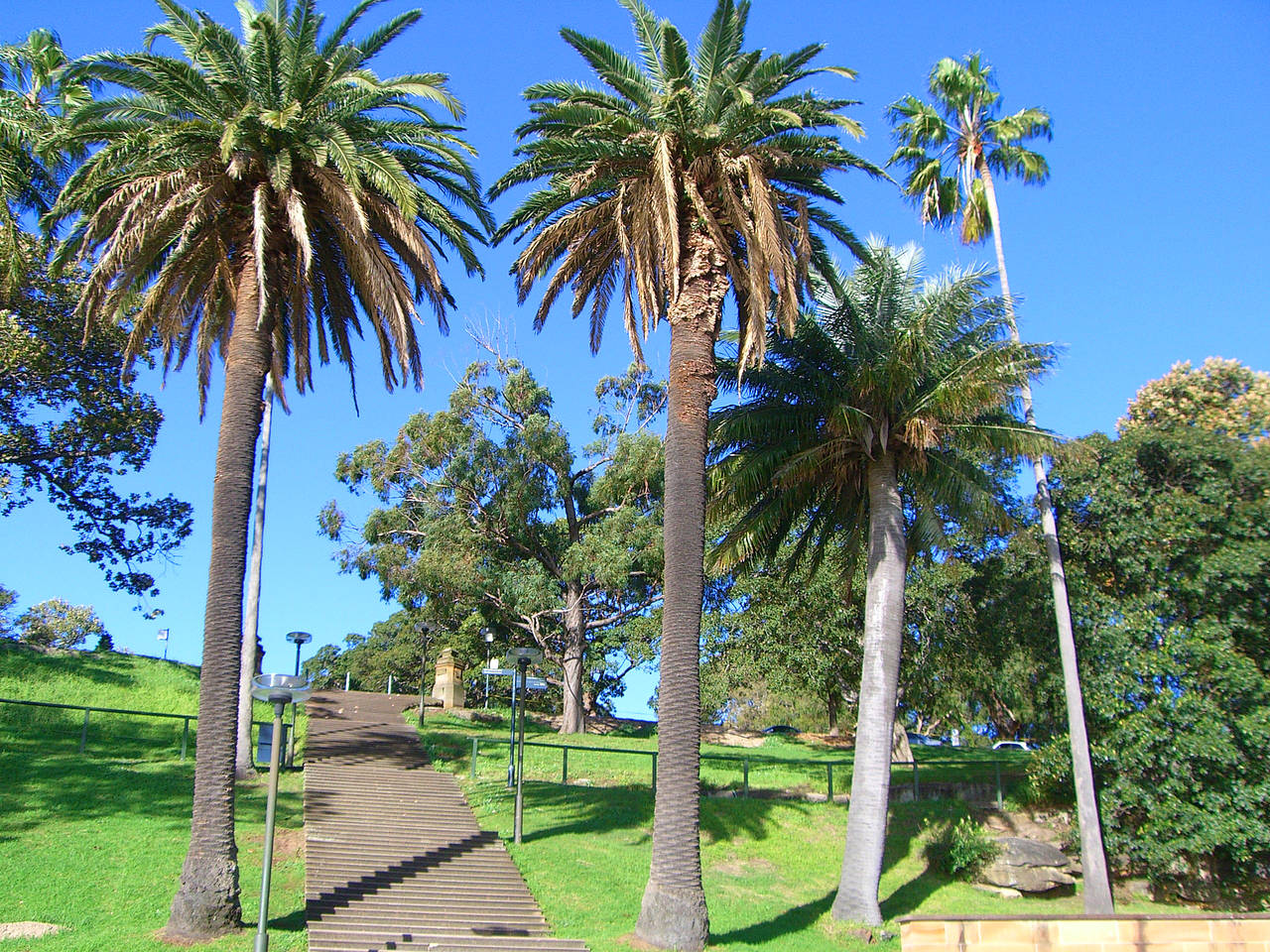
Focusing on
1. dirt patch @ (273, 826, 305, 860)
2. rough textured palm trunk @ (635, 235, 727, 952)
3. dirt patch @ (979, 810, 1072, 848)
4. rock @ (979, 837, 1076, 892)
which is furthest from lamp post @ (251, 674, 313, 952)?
dirt patch @ (979, 810, 1072, 848)

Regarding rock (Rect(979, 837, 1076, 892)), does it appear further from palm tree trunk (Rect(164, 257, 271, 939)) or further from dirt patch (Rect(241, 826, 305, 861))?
palm tree trunk (Rect(164, 257, 271, 939))

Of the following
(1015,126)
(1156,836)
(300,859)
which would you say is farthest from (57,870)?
(1015,126)

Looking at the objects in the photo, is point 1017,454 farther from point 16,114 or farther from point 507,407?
point 16,114

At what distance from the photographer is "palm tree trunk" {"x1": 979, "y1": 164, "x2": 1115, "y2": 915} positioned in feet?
61.3

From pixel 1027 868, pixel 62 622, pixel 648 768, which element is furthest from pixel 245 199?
pixel 62 622

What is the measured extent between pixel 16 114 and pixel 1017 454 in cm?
2441

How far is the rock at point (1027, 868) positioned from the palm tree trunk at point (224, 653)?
47.2 ft

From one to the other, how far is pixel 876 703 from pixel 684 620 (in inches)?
196

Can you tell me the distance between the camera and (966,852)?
20.0m

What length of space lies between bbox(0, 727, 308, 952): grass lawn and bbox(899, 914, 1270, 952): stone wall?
314 inches

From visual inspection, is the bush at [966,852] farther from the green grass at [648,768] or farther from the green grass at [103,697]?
the green grass at [103,697]

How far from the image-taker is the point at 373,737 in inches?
1054

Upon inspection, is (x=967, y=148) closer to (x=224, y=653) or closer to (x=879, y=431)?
(x=879, y=431)

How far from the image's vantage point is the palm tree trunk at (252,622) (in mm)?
21844
